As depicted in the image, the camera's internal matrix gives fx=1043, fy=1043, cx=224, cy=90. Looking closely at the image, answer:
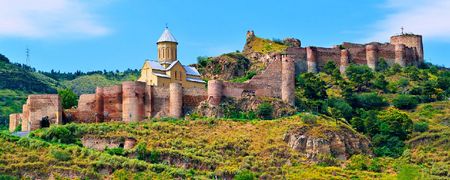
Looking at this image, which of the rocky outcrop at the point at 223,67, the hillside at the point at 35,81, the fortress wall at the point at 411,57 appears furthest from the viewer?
the hillside at the point at 35,81

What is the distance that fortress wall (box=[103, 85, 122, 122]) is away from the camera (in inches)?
2689

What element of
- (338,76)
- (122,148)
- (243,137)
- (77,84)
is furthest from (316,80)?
(77,84)

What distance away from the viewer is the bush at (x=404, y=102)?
81.6 meters

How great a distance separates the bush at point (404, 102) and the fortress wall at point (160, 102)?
838 inches

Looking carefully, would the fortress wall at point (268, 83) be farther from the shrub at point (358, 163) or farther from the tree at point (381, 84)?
the tree at point (381, 84)

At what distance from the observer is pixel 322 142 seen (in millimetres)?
67062

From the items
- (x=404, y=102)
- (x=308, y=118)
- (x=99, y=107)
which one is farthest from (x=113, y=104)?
(x=404, y=102)

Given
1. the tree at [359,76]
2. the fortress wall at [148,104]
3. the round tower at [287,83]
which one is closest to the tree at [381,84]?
the tree at [359,76]

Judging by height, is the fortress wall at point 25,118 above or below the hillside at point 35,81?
below

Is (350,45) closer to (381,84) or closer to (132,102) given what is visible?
(381,84)

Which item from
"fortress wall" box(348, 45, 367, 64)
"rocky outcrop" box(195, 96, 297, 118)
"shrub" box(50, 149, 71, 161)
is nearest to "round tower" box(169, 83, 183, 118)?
"rocky outcrop" box(195, 96, 297, 118)

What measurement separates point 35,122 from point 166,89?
891 centimetres

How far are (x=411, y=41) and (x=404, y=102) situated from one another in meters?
12.1

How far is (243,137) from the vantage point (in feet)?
221
